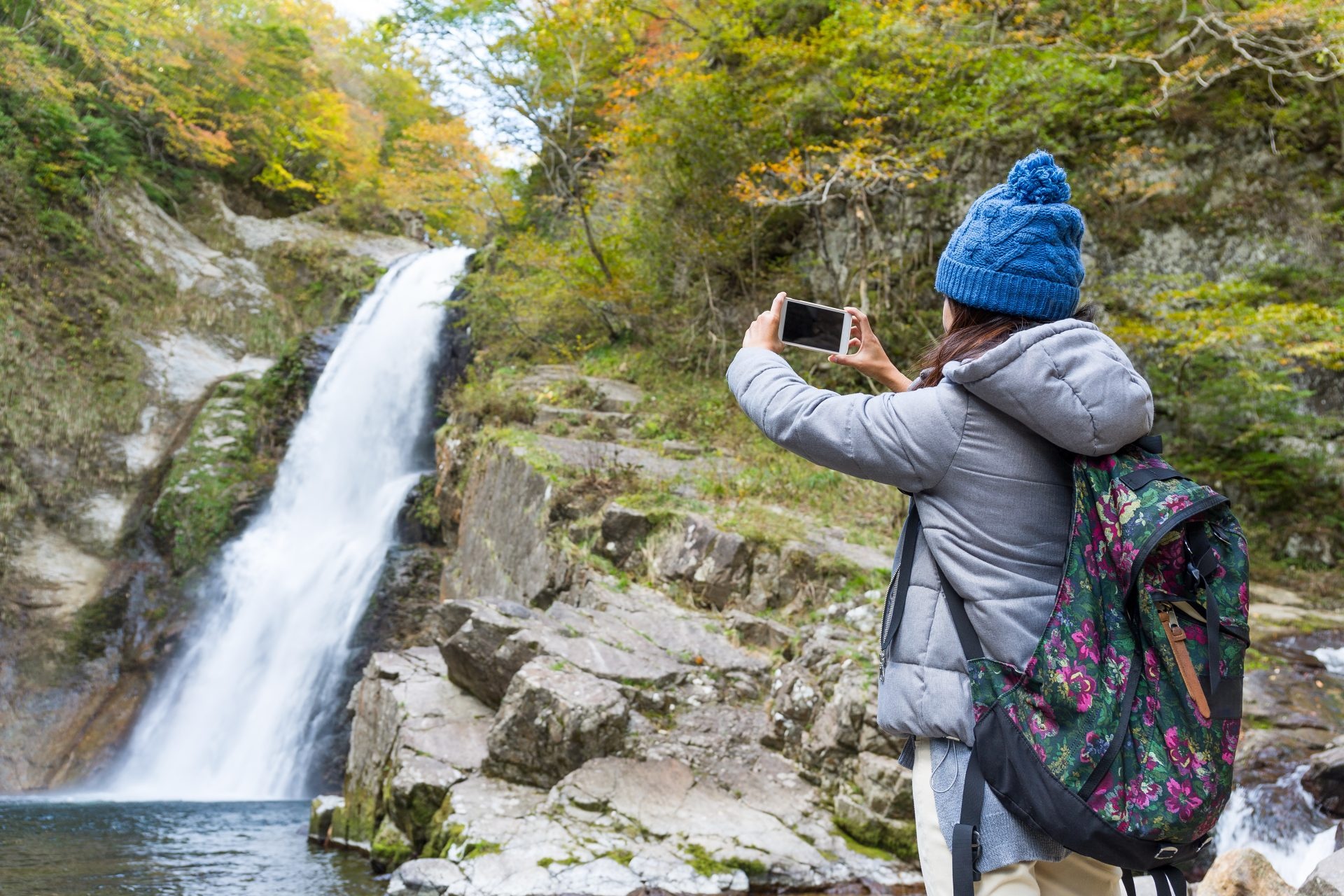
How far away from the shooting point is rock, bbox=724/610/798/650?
645 cm

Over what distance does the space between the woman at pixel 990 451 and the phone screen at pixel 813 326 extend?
29 cm

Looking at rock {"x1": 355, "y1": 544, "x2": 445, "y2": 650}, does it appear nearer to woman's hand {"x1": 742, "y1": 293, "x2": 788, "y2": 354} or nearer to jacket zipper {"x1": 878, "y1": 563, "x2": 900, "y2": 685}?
woman's hand {"x1": 742, "y1": 293, "x2": 788, "y2": 354}

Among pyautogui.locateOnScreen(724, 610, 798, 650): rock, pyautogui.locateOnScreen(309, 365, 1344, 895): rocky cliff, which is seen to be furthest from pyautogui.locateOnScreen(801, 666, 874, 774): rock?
pyautogui.locateOnScreen(724, 610, 798, 650): rock

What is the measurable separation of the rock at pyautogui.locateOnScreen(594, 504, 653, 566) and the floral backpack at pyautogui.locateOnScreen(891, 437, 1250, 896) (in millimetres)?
6431

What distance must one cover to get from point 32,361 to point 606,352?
904 cm

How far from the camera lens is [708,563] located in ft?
23.7

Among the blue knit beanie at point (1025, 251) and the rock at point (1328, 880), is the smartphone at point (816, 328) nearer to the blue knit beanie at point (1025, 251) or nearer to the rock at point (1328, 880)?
the blue knit beanie at point (1025, 251)

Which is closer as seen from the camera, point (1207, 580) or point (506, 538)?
point (1207, 580)

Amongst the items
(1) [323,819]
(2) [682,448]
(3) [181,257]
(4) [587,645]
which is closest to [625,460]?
(2) [682,448]

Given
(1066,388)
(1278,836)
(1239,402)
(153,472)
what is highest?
(1239,402)

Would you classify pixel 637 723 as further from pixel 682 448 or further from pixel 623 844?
pixel 682 448

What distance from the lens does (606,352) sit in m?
13.1

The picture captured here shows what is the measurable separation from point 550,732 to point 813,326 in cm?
405

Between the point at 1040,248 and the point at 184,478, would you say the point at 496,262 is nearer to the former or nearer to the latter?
the point at 184,478
